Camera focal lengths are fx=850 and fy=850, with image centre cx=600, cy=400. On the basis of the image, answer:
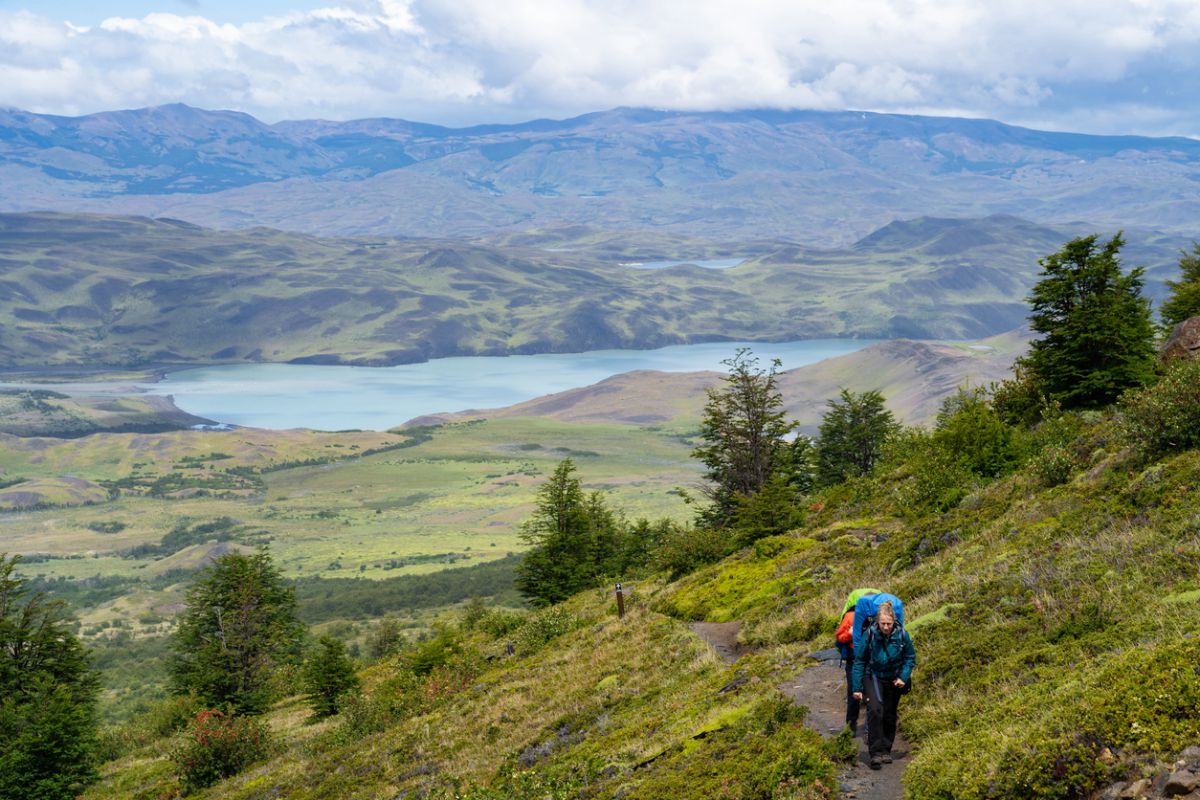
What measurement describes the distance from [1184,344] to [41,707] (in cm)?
4151

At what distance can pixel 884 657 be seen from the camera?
35.4 feet

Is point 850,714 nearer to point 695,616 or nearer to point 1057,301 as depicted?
point 695,616

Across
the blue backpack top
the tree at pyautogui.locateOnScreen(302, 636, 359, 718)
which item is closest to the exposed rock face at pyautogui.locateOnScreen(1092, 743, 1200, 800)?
the blue backpack top

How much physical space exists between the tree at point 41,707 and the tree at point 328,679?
747cm

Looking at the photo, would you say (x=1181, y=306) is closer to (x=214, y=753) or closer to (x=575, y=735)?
(x=575, y=735)

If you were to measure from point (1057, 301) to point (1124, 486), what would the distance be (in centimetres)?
1338

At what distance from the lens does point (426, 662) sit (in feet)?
95.9

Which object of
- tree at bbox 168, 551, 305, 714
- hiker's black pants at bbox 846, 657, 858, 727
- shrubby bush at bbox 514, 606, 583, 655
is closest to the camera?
hiker's black pants at bbox 846, 657, 858, 727

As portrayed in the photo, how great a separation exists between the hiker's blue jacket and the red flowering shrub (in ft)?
74.2

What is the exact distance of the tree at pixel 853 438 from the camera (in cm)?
6219

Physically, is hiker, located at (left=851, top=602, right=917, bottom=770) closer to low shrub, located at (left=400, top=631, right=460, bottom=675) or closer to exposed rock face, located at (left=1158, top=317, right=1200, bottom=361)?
exposed rock face, located at (left=1158, top=317, right=1200, bottom=361)

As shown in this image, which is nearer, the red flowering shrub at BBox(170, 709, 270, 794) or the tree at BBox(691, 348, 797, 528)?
the red flowering shrub at BBox(170, 709, 270, 794)

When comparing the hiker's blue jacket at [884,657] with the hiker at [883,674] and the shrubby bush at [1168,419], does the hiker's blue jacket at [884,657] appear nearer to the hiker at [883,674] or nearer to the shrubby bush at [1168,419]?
the hiker at [883,674]

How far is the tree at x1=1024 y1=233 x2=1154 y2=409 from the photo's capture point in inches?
958
